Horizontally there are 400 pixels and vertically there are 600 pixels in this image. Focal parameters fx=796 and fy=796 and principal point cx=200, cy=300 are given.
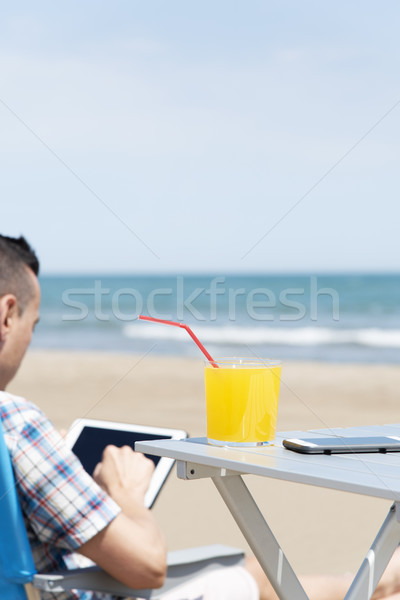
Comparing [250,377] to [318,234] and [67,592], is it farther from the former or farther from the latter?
[318,234]

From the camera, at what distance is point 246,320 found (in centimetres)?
2239

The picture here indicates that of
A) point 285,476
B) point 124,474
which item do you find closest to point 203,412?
point 124,474

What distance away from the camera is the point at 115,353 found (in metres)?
17.0

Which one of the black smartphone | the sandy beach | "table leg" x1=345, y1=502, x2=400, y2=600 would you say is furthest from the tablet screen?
the sandy beach

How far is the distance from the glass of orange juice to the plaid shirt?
26 centimetres

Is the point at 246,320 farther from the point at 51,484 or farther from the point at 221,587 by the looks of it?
the point at 51,484

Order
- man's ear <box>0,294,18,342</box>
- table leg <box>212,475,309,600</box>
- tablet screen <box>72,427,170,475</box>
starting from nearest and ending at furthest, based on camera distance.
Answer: table leg <box>212,475,309,600</box> → man's ear <box>0,294,18,342</box> → tablet screen <box>72,427,170,475</box>

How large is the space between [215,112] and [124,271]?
29.6m

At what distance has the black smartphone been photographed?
1.47m

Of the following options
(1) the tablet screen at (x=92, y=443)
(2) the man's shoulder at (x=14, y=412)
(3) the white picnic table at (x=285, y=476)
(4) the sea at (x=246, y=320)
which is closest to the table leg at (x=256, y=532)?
(3) the white picnic table at (x=285, y=476)

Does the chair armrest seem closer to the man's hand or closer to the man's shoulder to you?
the man's hand

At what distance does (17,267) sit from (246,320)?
20.7m

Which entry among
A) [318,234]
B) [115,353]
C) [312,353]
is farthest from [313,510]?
[318,234]

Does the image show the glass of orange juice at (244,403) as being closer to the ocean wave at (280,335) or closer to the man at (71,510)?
the man at (71,510)
